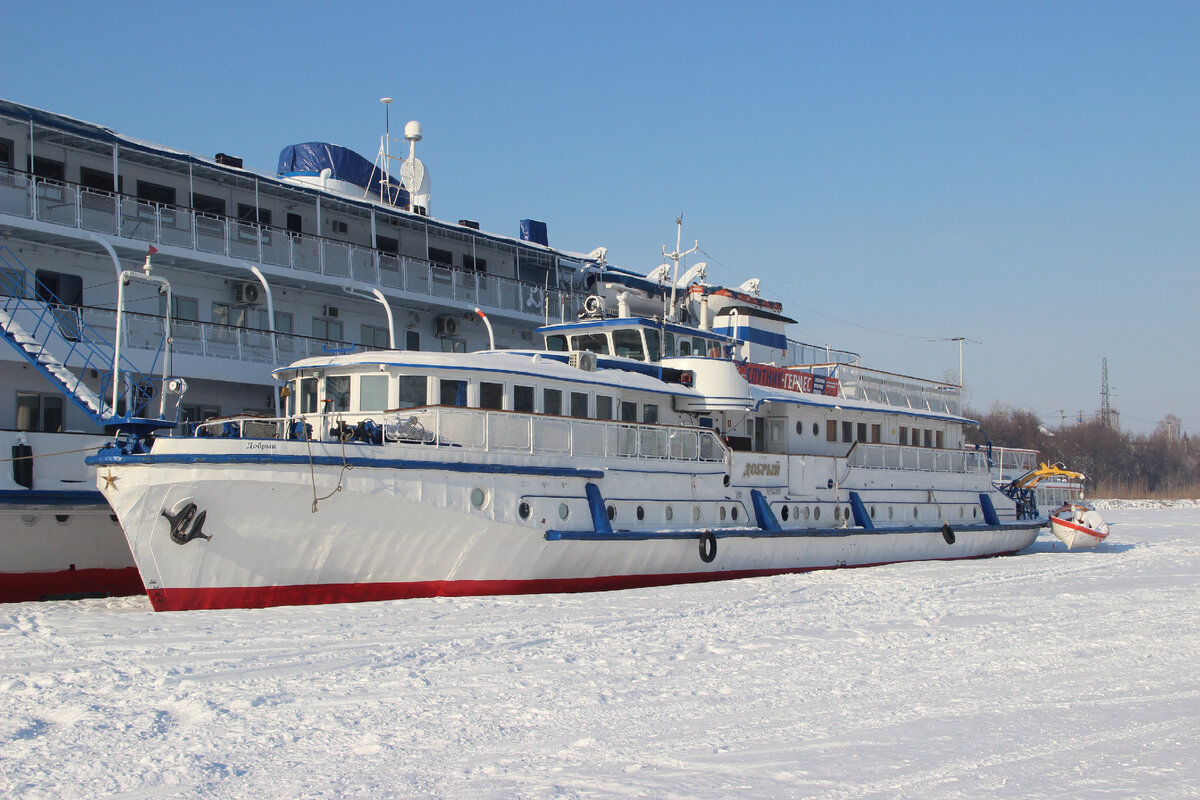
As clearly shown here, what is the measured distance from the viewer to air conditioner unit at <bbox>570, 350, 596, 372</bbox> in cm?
1802

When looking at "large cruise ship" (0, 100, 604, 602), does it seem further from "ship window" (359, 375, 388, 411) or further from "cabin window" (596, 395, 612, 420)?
"cabin window" (596, 395, 612, 420)

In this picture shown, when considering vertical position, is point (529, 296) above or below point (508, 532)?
above

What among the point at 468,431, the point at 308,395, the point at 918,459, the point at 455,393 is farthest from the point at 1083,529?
the point at 308,395

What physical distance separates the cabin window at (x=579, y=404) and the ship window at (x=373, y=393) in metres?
3.42

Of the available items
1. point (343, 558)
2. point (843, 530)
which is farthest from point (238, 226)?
point (843, 530)

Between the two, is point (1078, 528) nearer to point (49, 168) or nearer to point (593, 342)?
point (593, 342)

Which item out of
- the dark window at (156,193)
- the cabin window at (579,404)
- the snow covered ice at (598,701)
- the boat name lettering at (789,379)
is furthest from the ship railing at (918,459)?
the dark window at (156,193)

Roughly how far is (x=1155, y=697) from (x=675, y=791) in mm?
5264

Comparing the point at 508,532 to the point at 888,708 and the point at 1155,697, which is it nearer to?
the point at 888,708

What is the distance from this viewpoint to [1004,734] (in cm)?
755

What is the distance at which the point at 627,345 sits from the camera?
20797 millimetres

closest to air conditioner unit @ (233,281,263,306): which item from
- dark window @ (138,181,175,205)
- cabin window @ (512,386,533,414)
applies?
dark window @ (138,181,175,205)

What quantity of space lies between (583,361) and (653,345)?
3.10 meters

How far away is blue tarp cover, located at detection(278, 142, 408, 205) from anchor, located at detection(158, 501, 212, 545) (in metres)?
15.2
